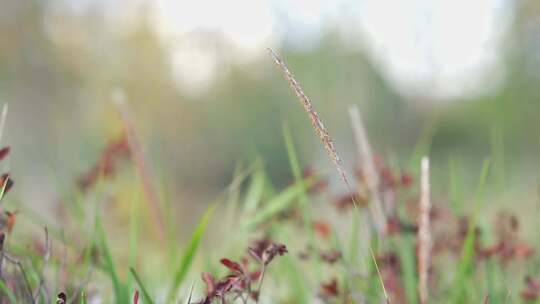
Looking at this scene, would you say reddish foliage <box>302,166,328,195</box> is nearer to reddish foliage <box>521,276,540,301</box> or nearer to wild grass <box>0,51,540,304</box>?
wild grass <box>0,51,540,304</box>

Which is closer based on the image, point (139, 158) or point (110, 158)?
point (139, 158)

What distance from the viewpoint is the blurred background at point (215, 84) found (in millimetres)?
8281

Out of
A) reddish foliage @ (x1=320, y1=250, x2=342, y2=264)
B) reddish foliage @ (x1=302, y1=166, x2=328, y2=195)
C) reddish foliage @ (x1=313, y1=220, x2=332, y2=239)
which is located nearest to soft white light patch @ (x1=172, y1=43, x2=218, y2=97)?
reddish foliage @ (x1=302, y1=166, x2=328, y2=195)

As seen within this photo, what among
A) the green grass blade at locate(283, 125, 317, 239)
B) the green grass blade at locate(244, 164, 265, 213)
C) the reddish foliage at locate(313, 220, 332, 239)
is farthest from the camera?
the green grass blade at locate(244, 164, 265, 213)

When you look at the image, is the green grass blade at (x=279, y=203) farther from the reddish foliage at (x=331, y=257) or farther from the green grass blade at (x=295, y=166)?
the reddish foliage at (x=331, y=257)

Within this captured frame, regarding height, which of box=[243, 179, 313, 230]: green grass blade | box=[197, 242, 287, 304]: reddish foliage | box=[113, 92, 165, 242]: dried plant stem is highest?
box=[113, 92, 165, 242]: dried plant stem

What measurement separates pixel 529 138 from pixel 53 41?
1001 centimetres

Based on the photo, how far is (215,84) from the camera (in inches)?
757

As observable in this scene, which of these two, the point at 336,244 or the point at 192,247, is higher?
the point at 336,244

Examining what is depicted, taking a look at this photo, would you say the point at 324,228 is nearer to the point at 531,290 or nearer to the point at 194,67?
the point at 531,290

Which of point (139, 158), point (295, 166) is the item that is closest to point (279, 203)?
point (295, 166)

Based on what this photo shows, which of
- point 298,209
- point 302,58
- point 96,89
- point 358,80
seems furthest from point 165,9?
point 298,209

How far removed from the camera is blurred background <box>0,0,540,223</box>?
8281 mm

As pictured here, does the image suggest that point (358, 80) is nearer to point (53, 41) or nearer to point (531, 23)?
point (531, 23)
